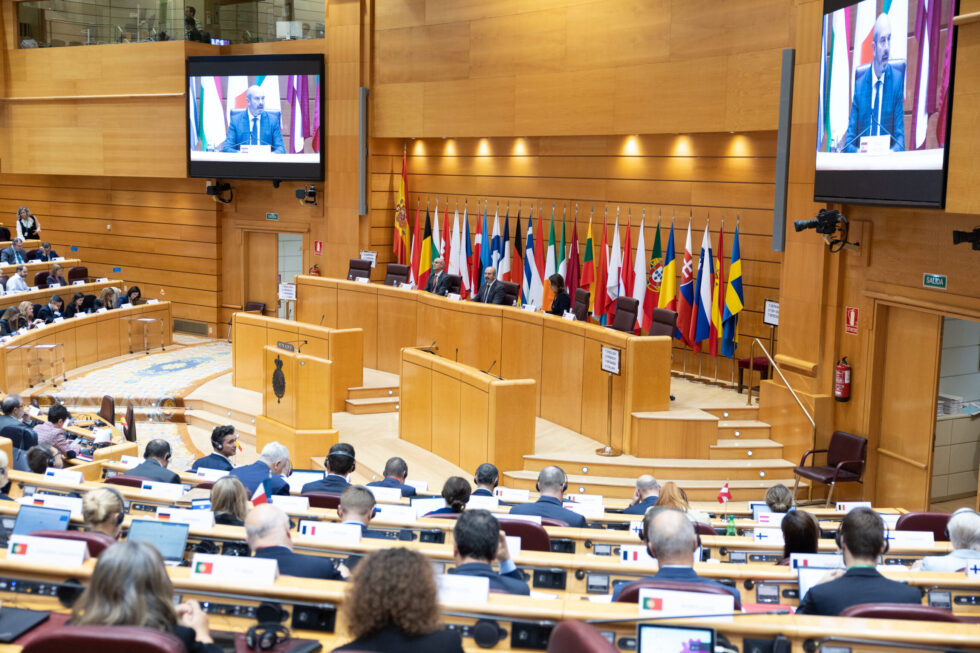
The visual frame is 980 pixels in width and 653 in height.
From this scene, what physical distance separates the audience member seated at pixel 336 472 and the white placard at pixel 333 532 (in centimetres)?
186

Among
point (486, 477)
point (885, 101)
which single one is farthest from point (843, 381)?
point (486, 477)

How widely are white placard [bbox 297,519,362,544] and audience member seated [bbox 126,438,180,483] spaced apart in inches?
100

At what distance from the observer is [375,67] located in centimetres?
1516

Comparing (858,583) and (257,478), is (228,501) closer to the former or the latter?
(257,478)

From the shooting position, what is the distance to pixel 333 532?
4.23 m

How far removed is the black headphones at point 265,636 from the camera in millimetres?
3062

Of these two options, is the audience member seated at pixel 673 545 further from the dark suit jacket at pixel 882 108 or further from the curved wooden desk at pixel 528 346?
the curved wooden desk at pixel 528 346

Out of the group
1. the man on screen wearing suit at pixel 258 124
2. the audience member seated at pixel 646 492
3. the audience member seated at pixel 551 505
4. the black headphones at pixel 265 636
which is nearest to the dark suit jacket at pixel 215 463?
the audience member seated at pixel 551 505

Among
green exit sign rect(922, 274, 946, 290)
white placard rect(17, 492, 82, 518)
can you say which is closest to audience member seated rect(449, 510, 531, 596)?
white placard rect(17, 492, 82, 518)

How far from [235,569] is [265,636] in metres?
0.39

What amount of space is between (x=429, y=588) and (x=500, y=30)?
11.8m

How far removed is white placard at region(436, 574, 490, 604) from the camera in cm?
314

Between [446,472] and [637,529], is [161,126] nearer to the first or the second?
[446,472]

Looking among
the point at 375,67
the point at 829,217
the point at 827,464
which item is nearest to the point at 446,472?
the point at 827,464
